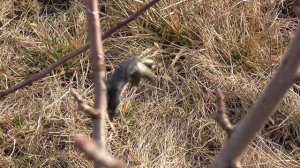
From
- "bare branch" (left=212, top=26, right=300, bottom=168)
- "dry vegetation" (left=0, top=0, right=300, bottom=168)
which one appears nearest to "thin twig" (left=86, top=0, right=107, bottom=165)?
"bare branch" (left=212, top=26, right=300, bottom=168)

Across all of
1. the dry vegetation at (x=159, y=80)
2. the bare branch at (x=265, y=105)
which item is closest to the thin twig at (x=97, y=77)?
the bare branch at (x=265, y=105)

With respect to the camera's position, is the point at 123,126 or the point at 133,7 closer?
the point at 123,126

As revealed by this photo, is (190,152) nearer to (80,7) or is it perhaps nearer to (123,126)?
(123,126)

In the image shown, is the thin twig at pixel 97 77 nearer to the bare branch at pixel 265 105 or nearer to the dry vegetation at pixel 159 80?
the bare branch at pixel 265 105

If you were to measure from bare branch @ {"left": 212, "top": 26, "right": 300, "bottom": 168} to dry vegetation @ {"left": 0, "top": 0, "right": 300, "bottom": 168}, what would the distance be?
Result: 1431 mm

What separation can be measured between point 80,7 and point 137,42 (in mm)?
277

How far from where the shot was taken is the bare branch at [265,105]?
322 mm

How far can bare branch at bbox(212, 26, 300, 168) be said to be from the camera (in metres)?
0.32

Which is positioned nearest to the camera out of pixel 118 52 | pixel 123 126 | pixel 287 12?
pixel 123 126

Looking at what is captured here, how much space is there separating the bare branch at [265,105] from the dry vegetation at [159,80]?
143 cm

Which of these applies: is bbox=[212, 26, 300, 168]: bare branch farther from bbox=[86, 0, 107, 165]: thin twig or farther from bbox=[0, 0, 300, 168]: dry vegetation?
bbox=[0, 0, 300, 168]: dry vegetation

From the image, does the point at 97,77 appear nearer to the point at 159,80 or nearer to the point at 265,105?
the point at 265,105

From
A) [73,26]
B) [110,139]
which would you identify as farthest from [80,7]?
[110,139]

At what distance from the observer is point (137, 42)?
6.93ft
